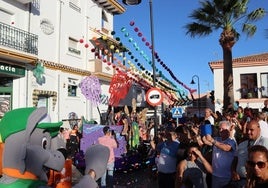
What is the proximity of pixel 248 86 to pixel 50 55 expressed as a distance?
68.8 feet

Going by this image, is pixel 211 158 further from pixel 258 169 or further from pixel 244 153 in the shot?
pixel 258 169

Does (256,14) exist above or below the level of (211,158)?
above

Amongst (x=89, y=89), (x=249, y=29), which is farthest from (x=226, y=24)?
(x=89, y=89)

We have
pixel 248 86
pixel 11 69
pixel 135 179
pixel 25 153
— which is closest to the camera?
pixel 25 153

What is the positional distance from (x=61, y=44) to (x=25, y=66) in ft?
11.1

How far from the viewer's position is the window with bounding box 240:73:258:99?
3191 centimetres

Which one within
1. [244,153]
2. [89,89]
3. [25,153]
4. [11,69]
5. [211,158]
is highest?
[11,69]

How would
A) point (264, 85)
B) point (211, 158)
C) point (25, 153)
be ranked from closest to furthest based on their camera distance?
point (25, 153) < point (211, 158) < point (264, 85)

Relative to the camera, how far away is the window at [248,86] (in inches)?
1256

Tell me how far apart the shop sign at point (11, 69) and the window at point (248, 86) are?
74.1ft

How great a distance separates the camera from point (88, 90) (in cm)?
1606

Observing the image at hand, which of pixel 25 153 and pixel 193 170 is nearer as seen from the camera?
pixel 25 153

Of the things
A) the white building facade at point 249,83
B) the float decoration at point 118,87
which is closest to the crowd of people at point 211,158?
the float decoration at point 118,87

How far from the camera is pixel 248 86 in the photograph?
32.4 metres
